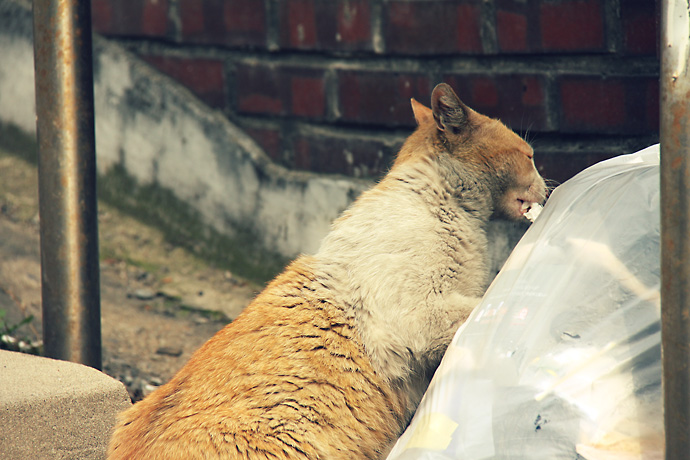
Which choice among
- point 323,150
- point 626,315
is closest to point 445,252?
point 626,315

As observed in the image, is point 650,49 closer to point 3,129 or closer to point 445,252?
point 445,252

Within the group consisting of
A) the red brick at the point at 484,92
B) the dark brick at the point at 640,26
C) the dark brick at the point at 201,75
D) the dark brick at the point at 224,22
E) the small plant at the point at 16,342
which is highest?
the dark brick at the point at 224,22

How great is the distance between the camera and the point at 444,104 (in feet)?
5.25

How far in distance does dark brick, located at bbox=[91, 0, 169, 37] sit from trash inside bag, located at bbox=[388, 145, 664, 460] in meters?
2.04

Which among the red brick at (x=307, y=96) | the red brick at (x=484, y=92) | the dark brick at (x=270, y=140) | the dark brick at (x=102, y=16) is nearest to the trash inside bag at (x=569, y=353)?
the red brick at (x=484, y=92)

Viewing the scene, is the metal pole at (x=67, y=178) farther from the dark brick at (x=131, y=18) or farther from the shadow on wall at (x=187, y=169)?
the dark brick at (x=131, y=18)

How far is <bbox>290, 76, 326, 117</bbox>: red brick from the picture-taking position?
2.42 m

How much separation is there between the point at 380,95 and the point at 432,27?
0.90 feet

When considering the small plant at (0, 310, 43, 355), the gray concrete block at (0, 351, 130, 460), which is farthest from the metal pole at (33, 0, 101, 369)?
the small plant at (0, 310, 43, 355)

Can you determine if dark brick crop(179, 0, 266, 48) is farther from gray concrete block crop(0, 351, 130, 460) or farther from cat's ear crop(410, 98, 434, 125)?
gray concrete block crop(0, 351, 130, 460)

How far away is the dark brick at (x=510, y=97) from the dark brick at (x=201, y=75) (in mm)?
988

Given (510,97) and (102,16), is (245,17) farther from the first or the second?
(510,97)

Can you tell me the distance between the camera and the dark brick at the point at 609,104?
187 cm

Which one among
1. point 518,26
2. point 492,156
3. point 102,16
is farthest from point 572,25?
point 102,16
